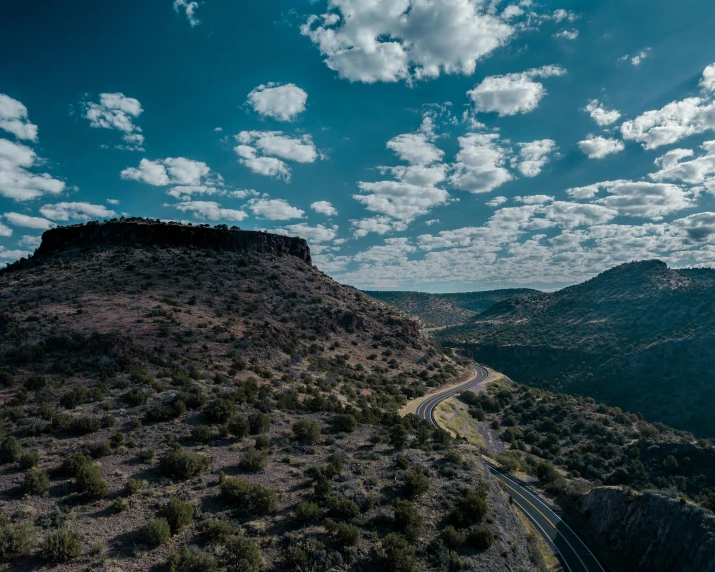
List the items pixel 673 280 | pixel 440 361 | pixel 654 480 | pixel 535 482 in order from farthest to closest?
1. pixel 673 280
2. pixel 440 361
3. pixel 654 480
4. pixel 535 482

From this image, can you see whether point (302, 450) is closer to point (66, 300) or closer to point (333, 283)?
point (66, 300)

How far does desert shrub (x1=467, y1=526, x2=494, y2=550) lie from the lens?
16.9m

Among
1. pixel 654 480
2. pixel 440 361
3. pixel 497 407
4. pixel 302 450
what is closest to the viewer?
pixel 302 450

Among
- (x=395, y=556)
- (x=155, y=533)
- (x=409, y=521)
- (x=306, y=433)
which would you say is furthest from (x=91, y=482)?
(x=409, y=521)

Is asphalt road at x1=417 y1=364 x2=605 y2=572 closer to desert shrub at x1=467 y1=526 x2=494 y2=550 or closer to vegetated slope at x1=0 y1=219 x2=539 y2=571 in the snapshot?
vegetated slope at x1=0 y1=219 x2=539 y2=571

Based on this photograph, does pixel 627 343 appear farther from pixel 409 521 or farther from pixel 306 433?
pixel 409 521

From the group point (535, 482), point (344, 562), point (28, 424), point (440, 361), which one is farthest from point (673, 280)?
point (28, 424)

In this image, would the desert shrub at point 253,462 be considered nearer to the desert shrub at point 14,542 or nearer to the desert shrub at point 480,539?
the desert shrub at point 14,542

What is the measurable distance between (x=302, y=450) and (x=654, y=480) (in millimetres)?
41833

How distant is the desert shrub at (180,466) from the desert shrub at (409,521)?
9912mm

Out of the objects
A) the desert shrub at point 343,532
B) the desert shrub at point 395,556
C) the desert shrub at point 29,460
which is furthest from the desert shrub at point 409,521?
the desert shrub at point 29,460

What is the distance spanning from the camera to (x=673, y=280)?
5059 inches

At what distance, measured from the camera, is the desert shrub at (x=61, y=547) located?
1184cm

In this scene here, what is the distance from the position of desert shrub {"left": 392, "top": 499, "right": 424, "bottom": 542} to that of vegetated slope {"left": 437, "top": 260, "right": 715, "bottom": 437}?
7339 cm
